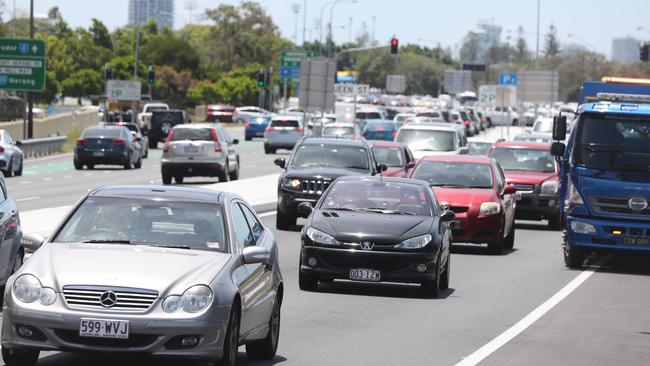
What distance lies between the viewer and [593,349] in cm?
1330

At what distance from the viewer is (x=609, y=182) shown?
73.0 feet

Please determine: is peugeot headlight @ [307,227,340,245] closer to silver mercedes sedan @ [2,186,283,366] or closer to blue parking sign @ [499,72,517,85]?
silver mercedes sedan @ [2,186,283,366]

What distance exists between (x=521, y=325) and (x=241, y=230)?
4504mm

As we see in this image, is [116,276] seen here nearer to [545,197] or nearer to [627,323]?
[627,323]

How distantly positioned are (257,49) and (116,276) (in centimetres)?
15085

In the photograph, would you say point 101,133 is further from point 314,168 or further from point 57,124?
point 314,168

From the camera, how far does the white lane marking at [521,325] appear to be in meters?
12.4

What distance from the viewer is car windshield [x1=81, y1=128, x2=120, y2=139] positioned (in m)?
52.2

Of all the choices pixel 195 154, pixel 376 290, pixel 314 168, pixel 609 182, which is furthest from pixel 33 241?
pixel 195 154

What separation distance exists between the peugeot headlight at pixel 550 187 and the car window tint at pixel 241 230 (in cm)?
1968

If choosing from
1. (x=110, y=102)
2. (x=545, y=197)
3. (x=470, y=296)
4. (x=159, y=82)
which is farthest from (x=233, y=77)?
(x=470, y=296)

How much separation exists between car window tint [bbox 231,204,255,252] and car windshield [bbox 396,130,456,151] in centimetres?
2860

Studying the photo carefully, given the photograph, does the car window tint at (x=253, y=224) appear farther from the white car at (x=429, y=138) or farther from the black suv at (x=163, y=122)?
the black suv at (x=163, y=122)

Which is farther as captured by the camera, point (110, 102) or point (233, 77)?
point (233, 77)
